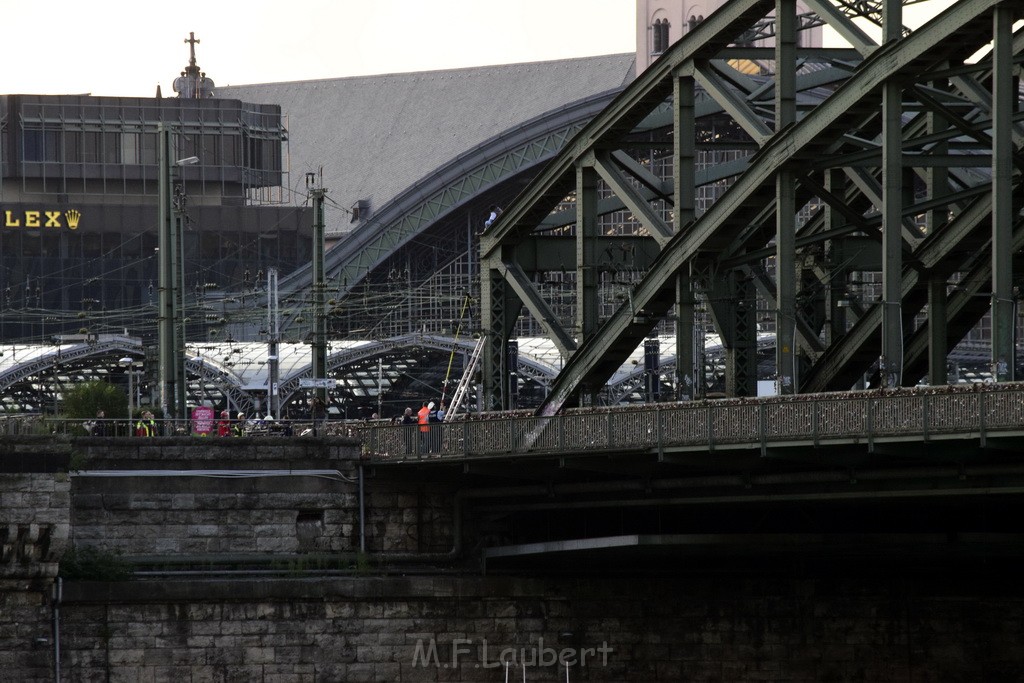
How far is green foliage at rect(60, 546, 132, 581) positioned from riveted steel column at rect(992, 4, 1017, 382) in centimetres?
1940

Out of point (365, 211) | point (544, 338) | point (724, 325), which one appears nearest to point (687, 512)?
point (724, 325)

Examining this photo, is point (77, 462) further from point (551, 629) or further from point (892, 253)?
point (892, 253)

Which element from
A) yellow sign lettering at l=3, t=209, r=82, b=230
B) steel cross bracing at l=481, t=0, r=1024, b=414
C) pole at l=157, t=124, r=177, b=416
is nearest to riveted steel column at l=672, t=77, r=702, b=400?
steel cross bracing at l=481, t=0, r=1024, b=414

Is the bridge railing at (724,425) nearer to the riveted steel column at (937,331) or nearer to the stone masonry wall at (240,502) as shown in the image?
the stone masonry wall at (240,502)

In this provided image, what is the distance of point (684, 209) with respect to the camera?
175 ft

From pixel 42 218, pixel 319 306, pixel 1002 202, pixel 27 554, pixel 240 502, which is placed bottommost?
pixel 27 554

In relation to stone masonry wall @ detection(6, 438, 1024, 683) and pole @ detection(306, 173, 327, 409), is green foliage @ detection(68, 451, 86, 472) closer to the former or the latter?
stone masonry wall @ detection(6, 438, 1024, 683)

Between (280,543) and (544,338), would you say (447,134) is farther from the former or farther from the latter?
(280,543)

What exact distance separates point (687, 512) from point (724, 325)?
22.2ft

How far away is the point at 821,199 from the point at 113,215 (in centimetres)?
7703

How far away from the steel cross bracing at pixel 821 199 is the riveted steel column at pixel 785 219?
0.04 m

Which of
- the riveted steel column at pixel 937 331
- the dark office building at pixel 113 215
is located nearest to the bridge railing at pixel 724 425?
the riveted steel column at pixel 937 331

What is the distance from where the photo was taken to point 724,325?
185 ft

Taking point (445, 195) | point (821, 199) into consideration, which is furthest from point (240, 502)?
point (445, 195)
